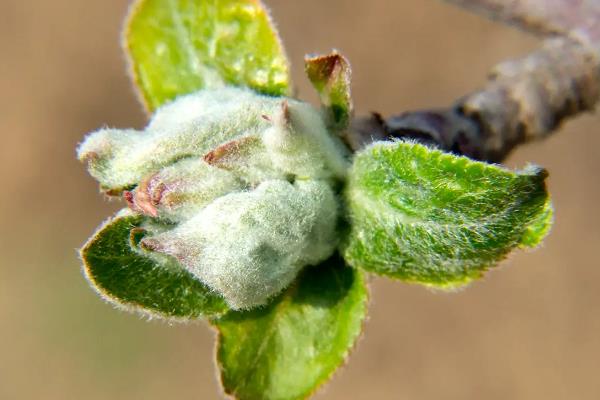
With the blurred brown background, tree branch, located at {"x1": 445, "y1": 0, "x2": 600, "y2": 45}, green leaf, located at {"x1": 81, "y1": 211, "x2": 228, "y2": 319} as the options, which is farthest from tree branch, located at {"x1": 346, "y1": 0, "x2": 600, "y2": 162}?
the blurred brown background

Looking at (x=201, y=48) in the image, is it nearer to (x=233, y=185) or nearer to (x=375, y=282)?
(x=233, y=185)

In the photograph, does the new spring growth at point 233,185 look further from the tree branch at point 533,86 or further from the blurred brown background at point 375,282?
the blurred brown background at point 375,282

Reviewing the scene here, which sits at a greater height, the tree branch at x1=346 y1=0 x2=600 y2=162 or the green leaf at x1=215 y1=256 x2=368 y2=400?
the tree branch at x1=346 y1=0 x2=600 y2=162

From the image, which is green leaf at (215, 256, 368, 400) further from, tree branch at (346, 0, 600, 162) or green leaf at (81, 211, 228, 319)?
tree branch at (346, 0, 600, 162)

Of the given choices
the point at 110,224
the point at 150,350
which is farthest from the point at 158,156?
the point at 150,350

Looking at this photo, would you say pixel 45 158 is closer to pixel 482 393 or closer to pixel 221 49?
pixel 482 393

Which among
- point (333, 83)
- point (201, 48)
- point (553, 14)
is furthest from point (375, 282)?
point (333, 83)
